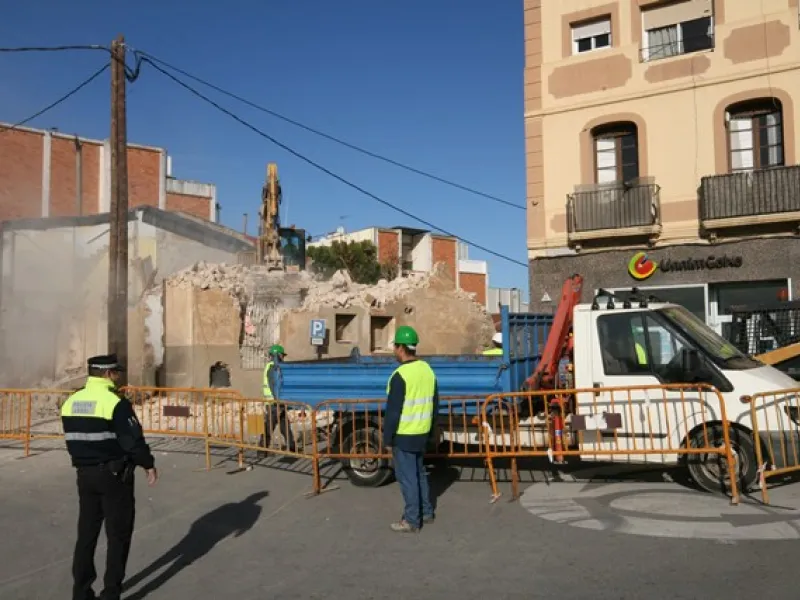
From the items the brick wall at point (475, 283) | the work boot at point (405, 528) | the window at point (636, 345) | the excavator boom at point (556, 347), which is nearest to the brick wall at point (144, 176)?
the brick wall at point (475, 283)

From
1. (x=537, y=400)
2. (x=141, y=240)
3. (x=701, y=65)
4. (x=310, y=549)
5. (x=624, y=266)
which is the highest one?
(x=701, y=65)

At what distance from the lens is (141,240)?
1003 inches

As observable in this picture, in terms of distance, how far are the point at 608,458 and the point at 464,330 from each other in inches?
662

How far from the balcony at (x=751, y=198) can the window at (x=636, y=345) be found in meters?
9.17

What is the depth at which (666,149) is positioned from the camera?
1609cm

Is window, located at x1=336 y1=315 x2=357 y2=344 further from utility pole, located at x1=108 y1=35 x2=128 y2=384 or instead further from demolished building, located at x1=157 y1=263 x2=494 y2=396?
utility pole, located at x1=108 y1=35 x2=128 y2=384

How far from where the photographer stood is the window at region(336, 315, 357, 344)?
20.7 m

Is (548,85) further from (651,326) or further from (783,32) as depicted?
(651,326)

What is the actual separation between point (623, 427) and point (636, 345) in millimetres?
867

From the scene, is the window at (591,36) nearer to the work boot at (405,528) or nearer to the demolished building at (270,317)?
the demolished building at (270,317)

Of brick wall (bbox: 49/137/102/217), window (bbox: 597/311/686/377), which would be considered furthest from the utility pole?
brick wall (bbox: 49/137/102/217)

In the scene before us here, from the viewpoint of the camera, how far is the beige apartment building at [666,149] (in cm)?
1505

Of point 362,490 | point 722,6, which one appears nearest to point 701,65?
point 722,6

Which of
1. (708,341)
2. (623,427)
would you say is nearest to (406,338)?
(623,427)
